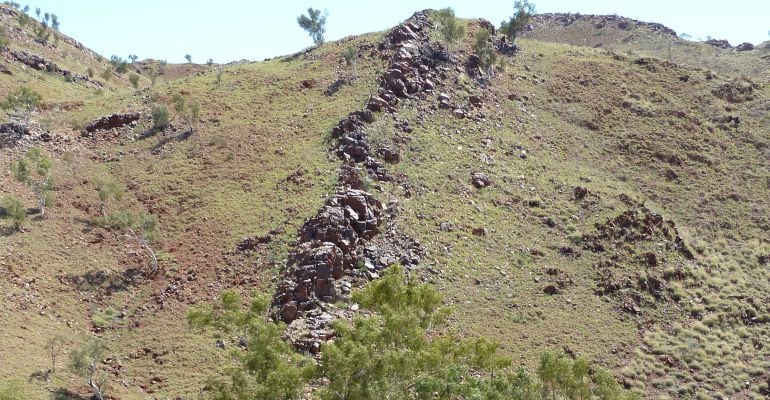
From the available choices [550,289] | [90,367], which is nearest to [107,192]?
[90,367]

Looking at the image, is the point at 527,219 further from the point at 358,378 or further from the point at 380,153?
the point at 358,378

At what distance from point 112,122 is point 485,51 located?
3642 cm

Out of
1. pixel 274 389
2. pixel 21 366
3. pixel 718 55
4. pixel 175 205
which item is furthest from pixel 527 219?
pixel 718 55

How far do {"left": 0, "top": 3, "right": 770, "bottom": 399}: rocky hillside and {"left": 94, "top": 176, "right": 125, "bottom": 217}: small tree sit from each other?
40 cm

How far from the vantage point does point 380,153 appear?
4709 centimetres

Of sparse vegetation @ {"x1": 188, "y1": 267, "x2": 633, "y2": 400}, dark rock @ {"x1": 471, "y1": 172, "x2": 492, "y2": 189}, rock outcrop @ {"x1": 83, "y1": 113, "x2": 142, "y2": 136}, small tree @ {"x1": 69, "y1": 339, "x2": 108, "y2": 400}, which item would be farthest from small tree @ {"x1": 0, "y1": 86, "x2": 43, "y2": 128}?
sparse vegetation @ {"x1": 188, "y1": 267, "x2": 633, "y2": 400}

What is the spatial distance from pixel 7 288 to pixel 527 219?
33358mm

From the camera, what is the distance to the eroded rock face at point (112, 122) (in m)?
52.4

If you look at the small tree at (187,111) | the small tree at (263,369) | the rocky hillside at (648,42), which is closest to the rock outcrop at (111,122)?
the small tree at (187,111)

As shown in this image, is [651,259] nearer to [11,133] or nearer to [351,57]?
[351,57]

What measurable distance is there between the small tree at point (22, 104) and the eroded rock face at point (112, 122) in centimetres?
443

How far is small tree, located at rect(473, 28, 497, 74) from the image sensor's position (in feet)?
210

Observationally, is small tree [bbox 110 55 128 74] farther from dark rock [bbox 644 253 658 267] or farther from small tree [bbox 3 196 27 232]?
dark rock [bbox 644 253 658 267]

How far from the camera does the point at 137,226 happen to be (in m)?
39.5
